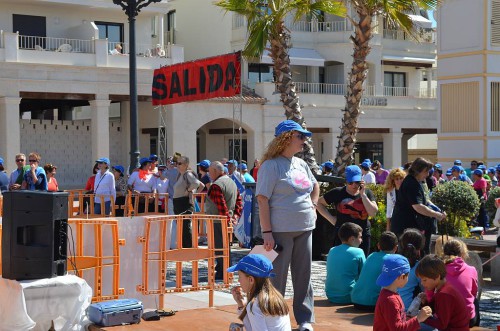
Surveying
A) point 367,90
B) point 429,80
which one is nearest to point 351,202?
point 367,90

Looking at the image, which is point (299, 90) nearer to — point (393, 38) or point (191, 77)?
point (393, 38)

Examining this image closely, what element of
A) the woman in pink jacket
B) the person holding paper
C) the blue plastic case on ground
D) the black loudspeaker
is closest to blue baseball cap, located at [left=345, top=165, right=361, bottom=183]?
the woman in pink jacket

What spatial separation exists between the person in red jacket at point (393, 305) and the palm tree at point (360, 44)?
1113 centimetres

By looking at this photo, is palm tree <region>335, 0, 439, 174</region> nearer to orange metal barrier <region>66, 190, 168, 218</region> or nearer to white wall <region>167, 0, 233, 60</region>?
orange metal barrier <region>66, 190, 168, 218</region>

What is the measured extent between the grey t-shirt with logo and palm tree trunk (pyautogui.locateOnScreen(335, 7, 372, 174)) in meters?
10.1

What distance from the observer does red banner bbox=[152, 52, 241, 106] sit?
15820mm

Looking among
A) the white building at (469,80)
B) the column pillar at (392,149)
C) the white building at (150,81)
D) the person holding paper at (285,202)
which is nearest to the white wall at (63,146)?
the white building at (150,81)

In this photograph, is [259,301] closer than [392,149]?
Yes

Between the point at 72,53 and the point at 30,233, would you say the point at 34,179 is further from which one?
the point at 72,53

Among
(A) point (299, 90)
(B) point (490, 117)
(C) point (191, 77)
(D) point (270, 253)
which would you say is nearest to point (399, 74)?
(A) point (299, 90)

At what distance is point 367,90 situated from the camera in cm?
4019

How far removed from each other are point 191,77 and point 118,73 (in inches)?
543

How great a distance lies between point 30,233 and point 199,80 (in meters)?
9.92

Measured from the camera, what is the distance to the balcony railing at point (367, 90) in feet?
128
